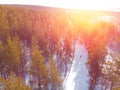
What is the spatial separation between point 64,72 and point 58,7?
73164 millimetres

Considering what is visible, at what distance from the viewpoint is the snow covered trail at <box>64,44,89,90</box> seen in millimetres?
45062

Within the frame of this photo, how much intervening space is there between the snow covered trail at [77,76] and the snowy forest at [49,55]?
3.31 ft

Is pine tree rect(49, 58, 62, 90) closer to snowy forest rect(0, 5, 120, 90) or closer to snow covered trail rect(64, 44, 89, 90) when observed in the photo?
snowy forest rect(0, 5, 120, 90)

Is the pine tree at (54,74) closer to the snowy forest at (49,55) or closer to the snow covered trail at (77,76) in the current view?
the snowy forest at (49,55)

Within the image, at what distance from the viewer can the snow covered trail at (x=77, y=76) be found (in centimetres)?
4506

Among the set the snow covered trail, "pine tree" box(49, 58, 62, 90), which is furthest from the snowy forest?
the snow covered trail

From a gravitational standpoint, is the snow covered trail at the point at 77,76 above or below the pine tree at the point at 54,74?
below

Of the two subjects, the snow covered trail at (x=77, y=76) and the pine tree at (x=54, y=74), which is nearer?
the pine tree at (x=54, y=74)

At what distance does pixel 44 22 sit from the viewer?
Answer: 76.1m

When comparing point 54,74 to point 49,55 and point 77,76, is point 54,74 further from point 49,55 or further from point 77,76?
point 49,55

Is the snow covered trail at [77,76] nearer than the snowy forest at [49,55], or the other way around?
the snowy forest at [49,55]

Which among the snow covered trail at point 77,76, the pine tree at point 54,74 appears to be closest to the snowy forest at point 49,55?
the pine tree at point 54,74

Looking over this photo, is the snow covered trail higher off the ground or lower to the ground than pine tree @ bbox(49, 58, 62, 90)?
lower

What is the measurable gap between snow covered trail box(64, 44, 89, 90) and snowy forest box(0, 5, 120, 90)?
39.7 inches
